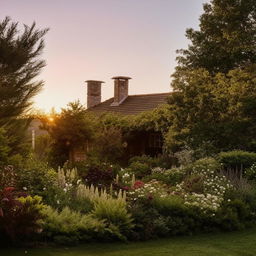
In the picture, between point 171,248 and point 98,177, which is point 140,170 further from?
point 171,248

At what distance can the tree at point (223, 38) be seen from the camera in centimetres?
2181

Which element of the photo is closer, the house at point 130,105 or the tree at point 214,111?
the tree at point 214,111

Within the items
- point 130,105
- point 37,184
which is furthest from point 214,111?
point 37,184

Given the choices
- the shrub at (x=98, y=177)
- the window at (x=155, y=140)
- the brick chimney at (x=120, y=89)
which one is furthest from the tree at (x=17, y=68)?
the brick chimney at (x=120, y=89)

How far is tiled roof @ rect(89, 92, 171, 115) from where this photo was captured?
30.7 metres

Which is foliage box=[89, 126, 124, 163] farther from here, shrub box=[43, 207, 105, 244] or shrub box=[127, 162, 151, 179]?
shrub box=[43, 207, 105, 244]

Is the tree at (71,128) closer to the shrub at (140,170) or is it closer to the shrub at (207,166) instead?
the shrub at (140,170)

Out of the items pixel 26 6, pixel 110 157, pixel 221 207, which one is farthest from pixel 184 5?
pixel 110 157

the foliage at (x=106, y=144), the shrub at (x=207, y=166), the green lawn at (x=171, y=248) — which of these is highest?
the foliage at (x=106, y=144)

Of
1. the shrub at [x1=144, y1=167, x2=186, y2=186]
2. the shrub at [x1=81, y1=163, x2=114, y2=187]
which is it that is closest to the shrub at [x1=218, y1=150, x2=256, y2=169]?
the shrub at [x1=144, y1=167, x2=186, y2=186]

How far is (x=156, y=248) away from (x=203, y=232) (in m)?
2.04

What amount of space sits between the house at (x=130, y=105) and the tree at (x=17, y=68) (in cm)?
840

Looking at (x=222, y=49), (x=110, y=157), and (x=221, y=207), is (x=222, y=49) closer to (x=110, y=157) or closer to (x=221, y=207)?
(x=110, y=157)

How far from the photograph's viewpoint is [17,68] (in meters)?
15.5
